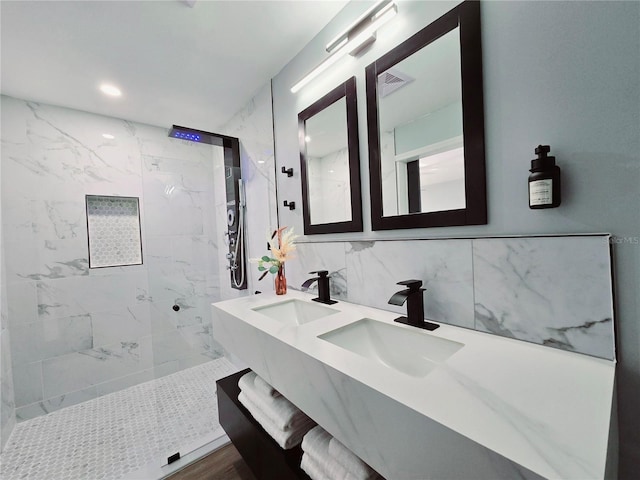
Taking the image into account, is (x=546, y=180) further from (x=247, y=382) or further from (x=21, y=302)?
(x=21, y=302)

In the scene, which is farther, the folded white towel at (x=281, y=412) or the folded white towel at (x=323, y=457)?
the folded white towel at (x=281, y=412)

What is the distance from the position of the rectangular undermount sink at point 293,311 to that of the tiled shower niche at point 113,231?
169 cm

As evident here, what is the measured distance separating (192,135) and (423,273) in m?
2.01

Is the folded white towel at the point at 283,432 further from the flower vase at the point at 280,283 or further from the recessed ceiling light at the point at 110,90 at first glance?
the recessed ceiling light at the point at 110,90

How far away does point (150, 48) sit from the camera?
151 cm

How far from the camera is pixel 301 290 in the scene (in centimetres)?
169

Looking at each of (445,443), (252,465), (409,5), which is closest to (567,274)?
(445,443)

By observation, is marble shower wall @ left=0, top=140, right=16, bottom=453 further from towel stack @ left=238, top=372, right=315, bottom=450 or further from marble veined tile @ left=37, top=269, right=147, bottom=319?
towel stack @ left=238, top=372, right=315, bottom=450

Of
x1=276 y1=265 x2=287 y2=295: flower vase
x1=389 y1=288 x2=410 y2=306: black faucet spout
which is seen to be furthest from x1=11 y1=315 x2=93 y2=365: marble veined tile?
x1=389 y1=288 x2=410 y2=306: black faucet spout

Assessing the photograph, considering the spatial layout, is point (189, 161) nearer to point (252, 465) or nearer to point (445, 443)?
point (252, 465)

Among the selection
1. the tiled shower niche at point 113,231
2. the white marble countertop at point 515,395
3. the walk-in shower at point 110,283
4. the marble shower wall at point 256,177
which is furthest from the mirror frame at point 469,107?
the tiled shower niche at point 113,231

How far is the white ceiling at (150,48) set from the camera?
50.0 inches

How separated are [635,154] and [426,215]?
0.55 meters

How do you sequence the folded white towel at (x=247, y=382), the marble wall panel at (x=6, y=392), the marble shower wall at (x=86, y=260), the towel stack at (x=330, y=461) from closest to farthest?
the towel stack at (x=330, y=461)
the folded white towel at (x=247, y=382)
the marble wall panel at (x=6, y=392)
the marble shower wall at (x=86, y=260)
